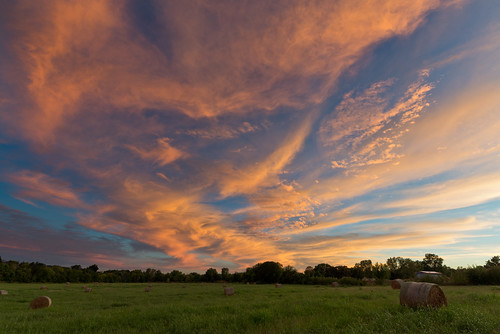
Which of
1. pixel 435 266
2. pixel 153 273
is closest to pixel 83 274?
pixel 153 273

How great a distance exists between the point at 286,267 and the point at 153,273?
78.3 m

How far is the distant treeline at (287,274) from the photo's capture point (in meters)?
50.8

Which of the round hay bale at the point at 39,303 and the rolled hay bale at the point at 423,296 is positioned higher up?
the rolled hay bale at the point at 423,296

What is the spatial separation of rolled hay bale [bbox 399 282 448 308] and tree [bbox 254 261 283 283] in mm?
80094

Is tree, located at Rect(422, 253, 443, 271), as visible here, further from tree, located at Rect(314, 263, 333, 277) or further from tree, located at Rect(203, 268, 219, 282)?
tree, located at Rect(203, 268, 219, 282)

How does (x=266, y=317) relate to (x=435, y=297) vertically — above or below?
below

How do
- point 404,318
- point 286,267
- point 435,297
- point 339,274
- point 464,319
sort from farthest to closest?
point 339,274 < point 286,267 < point 435,297 < point 404,318 < point 464,319

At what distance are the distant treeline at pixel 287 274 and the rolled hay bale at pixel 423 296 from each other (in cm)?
4947

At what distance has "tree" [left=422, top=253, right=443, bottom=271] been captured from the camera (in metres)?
128

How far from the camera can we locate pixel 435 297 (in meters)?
13.6

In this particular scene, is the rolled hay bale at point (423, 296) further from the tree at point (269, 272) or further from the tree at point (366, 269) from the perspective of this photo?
the tree at point (366, 269)

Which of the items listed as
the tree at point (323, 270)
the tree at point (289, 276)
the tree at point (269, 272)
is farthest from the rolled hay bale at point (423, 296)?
the tree at point (323, 270)

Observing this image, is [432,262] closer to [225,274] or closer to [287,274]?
[287,274]

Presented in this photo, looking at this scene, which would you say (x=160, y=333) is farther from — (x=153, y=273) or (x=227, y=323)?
(x=153, y=273)
